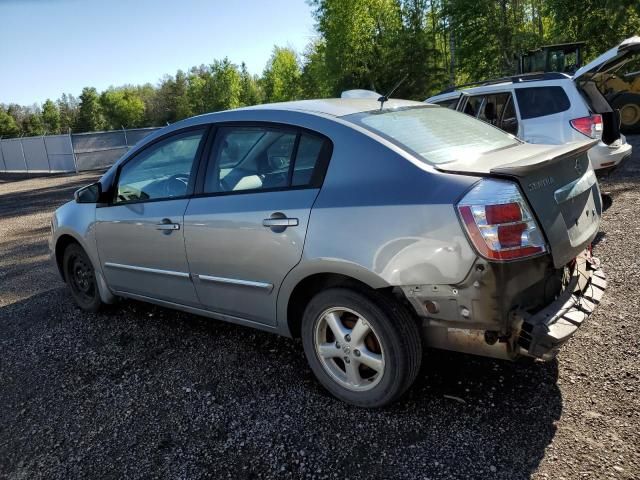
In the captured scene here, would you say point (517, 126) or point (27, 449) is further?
point (517, 126)

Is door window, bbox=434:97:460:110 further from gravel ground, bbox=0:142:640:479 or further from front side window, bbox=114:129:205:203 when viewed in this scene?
front side window, bbox=114:129:205:203

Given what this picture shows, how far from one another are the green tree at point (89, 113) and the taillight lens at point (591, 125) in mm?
90031

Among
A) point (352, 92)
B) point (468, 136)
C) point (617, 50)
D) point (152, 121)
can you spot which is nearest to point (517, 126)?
point (617, 50)

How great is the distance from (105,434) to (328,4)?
36.6m

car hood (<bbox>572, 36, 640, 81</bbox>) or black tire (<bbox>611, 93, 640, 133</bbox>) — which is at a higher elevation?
car hood (<bbox>572, 36, 640, 81</bbox>)

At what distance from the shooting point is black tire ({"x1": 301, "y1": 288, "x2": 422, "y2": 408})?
249 cm

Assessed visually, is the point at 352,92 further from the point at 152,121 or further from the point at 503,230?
the point at 152,121

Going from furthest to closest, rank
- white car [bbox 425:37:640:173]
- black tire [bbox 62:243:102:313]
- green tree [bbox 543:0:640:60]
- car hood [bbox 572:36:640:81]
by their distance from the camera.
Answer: green tree [bbox 543:0:640:60]
white car [bbox 425:37:640:173]
car hood [bbox 572:36:640:81]
black tire [bbox 62:243:102:313]

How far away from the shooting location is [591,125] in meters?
6.26

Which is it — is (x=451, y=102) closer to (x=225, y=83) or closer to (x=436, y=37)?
(x=436, y=37)

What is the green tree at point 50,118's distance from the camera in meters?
85.5

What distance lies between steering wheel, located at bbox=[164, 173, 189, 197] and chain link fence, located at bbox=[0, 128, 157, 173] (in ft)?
63.6

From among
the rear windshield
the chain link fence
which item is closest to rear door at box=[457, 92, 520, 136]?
the rear windshield

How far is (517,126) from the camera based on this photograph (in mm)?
7062
